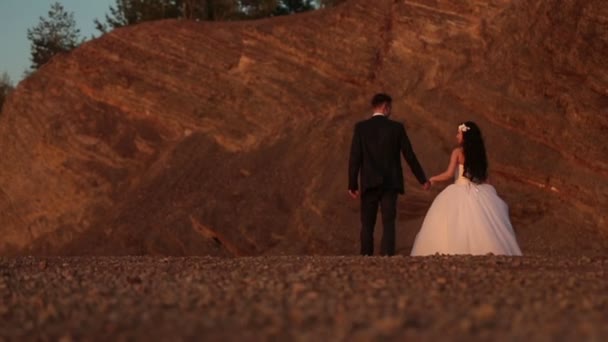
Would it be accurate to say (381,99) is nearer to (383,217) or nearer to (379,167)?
(379,167)

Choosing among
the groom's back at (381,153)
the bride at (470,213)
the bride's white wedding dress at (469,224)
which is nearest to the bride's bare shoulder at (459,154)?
the bride at (470,213)

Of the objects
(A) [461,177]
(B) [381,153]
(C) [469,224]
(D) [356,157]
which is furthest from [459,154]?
(D) [356,157]

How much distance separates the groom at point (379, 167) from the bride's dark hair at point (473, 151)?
0.67 m

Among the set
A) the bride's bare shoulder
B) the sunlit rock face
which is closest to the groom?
the bride's bare shoulder

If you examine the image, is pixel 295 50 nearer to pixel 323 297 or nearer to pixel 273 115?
pixel 273 115

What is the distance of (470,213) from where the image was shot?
18469 millimetres

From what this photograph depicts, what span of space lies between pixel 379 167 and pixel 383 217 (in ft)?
2.30

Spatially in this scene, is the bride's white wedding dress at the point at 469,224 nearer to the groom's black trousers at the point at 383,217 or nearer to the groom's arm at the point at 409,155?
the groom's arm at the point at 409,155

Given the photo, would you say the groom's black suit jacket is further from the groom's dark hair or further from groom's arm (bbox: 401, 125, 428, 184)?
the groom's dark hair

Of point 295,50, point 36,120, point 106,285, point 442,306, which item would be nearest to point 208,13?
point 36,120

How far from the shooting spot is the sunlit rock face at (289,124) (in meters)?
27.8

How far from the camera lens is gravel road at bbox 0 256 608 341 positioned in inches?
308

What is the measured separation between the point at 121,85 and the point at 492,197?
1751cm

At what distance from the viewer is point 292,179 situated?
30094 mm
